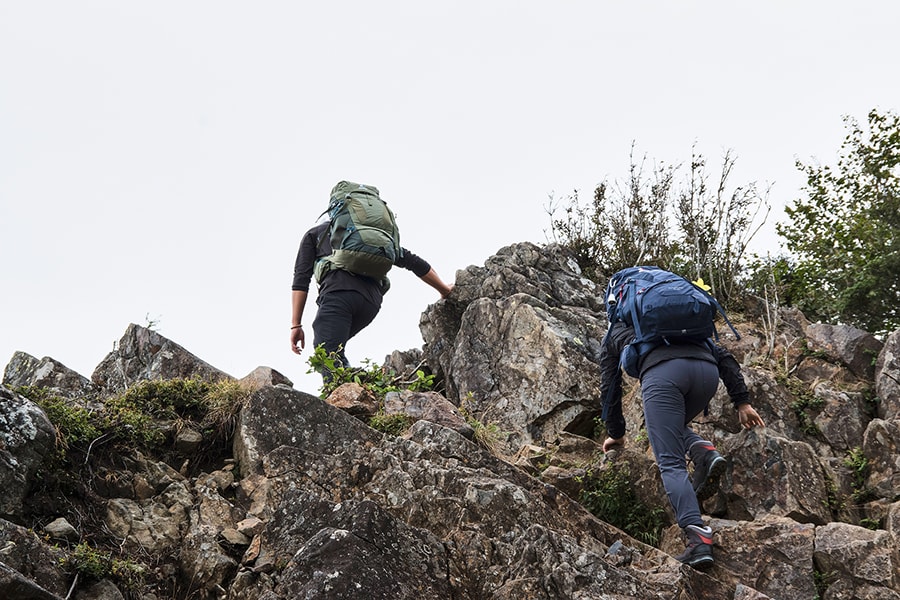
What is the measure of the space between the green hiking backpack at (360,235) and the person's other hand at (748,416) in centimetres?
400

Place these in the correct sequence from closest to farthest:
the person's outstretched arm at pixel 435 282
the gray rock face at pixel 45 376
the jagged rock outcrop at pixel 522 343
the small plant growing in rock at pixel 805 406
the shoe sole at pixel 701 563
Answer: the shoe sole at pixel 701 563
the gray rock face at pixel 45 376
the small plant growing in rock at pixel 805 406
the jagged rock outcrop at pixel 522 343
the person's outstretched arm at pixel 435 282

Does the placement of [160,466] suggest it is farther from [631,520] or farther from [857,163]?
[857,163]

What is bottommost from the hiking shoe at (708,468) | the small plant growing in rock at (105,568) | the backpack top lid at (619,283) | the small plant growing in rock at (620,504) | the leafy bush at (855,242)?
the small plant growing in rock at (105,568)

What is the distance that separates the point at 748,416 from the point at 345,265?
4.38 meters

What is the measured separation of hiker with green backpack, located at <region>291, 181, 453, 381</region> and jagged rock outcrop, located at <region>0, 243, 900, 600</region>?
1.01m

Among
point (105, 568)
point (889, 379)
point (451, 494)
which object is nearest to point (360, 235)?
point (451, 494)

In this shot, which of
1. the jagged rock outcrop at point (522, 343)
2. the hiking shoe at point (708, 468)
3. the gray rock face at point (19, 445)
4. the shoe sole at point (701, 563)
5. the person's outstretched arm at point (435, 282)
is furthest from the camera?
the person's outstretched arm at point (435, 282)

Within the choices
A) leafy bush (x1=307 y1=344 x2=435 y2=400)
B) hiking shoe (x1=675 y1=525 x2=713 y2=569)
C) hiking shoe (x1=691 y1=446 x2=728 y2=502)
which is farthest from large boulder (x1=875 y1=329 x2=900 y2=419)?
leafy bush (x1=307 y1=344 x2=435 y2=400)

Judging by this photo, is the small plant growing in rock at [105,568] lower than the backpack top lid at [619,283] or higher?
lower

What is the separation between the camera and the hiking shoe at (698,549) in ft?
19.0

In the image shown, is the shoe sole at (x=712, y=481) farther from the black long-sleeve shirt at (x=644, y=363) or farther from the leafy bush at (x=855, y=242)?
the leafy bush at (x=855, y=242)

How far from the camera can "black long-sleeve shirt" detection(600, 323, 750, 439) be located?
21.4 ft

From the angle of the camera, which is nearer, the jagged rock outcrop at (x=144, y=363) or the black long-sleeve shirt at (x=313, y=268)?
the jagged rock outcrop at (x=144, y=363)

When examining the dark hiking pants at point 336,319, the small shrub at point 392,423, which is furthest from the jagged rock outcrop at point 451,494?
the dark hiking pants at point 336,319
